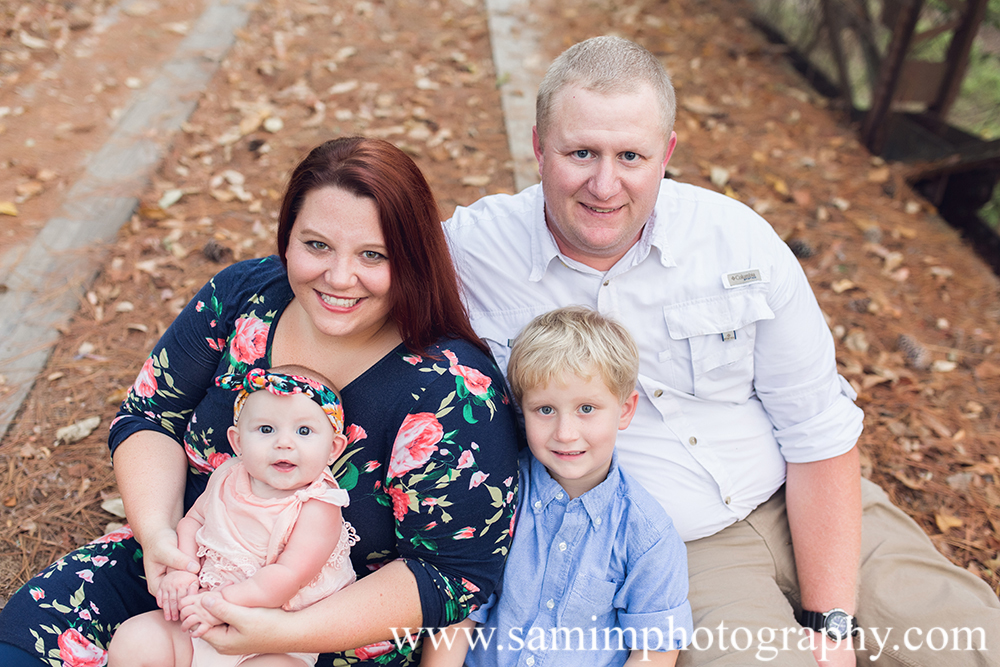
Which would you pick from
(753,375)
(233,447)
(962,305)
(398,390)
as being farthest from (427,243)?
(962,305)

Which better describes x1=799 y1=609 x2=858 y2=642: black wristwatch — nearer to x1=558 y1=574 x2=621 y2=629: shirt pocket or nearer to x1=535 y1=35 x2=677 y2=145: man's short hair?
x1=558 y1=574 x2=621 y2=629: shirt pocket

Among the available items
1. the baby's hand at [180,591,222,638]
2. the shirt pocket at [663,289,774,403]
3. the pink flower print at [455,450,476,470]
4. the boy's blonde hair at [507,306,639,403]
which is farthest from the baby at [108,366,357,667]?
the shirt pocket at [663,289,774,403]

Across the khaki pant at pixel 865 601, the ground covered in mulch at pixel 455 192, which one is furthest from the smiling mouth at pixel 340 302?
the ground covered in mulch at pixel 455 192

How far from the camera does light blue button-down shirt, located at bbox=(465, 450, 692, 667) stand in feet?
7.44

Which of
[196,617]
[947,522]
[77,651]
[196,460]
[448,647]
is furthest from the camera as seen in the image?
[947,522]

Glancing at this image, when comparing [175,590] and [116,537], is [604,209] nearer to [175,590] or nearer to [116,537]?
[175,590]

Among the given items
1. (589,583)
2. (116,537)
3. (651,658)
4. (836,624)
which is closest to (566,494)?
(589,583)

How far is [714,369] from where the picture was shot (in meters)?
2.63

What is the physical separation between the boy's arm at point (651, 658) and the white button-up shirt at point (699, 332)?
48 centimetres

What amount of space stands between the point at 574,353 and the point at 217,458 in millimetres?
1176

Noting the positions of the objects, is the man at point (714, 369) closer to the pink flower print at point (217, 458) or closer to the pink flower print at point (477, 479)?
the pink flower print at point (477, 479)

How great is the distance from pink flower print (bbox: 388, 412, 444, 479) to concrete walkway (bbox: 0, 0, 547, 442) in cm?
243

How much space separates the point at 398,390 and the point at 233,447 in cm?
57

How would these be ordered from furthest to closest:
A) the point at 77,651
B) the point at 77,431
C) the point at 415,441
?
the point at 77,431 < the point at 77,651 < the point at 415,441
